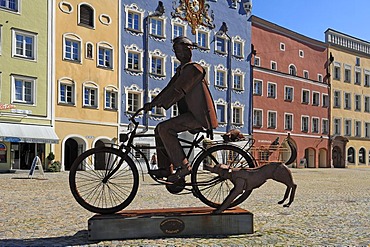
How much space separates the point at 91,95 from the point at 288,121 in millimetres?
22873

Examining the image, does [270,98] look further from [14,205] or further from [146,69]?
[14,205]

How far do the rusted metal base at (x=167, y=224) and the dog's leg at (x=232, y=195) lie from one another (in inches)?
2.9

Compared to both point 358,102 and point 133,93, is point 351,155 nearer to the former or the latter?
point 358,102

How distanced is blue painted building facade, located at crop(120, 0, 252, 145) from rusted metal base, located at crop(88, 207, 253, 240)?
1173 inches

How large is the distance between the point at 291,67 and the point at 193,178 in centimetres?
4561

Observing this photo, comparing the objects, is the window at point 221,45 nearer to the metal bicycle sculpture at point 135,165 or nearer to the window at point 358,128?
the window at point 358,128

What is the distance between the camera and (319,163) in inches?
2114

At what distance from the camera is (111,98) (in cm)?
3584

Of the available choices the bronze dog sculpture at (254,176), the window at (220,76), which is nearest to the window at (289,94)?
the window at (220,76)

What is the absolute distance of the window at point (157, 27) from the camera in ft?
127

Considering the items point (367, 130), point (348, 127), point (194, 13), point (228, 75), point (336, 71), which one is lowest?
point (367, 130)

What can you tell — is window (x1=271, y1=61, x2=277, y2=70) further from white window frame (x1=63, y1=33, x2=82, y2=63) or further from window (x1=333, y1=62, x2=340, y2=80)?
white window frame (x1=63, y1=33, x2=82, y2=63)

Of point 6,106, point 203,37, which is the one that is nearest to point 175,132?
point 6,106

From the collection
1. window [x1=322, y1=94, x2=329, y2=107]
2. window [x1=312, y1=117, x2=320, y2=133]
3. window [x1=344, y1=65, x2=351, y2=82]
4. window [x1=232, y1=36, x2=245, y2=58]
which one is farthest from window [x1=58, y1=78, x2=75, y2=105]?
window [x1=344, y1=65, x2=351, y2=82]
